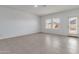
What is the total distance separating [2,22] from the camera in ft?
20.7

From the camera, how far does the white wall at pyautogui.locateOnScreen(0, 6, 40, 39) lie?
6359mm

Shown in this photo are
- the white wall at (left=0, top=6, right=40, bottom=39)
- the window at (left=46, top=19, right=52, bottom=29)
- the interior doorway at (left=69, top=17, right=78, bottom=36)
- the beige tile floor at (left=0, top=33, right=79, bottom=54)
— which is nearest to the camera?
the beige tile floor at (left=0, top=33, right=79, bottom=54)

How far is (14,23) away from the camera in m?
7.32

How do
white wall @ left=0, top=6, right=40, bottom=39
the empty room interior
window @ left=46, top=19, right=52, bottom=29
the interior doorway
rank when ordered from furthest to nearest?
window @ left=46, top=19, right=52, bottom=29 → the interior doorway → white wall @ left=0, top=6, right=40, bottom=39 → the empty room interior

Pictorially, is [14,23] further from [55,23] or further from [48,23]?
[48,23]

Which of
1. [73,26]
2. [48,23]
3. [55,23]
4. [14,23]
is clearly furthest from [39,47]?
[48,23]

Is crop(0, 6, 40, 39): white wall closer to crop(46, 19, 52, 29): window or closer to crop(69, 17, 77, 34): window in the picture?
crop(46, 19, 52, 29): window

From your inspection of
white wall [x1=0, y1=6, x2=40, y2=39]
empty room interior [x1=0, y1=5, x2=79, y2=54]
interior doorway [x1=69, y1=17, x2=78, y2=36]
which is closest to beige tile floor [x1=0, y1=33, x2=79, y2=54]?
empty room interior [x1=0, y1=5, x2=79, y2=54]

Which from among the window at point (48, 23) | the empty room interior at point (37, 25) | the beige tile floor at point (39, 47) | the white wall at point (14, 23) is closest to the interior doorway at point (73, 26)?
the empty room interior at point (37, 25)

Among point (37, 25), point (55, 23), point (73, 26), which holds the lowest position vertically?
point (73, 26)

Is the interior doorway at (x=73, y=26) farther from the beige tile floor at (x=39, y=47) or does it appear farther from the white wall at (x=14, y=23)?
the white wall at (x=14, y=23)

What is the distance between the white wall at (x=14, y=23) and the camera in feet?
20.9

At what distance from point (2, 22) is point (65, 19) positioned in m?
5.18
